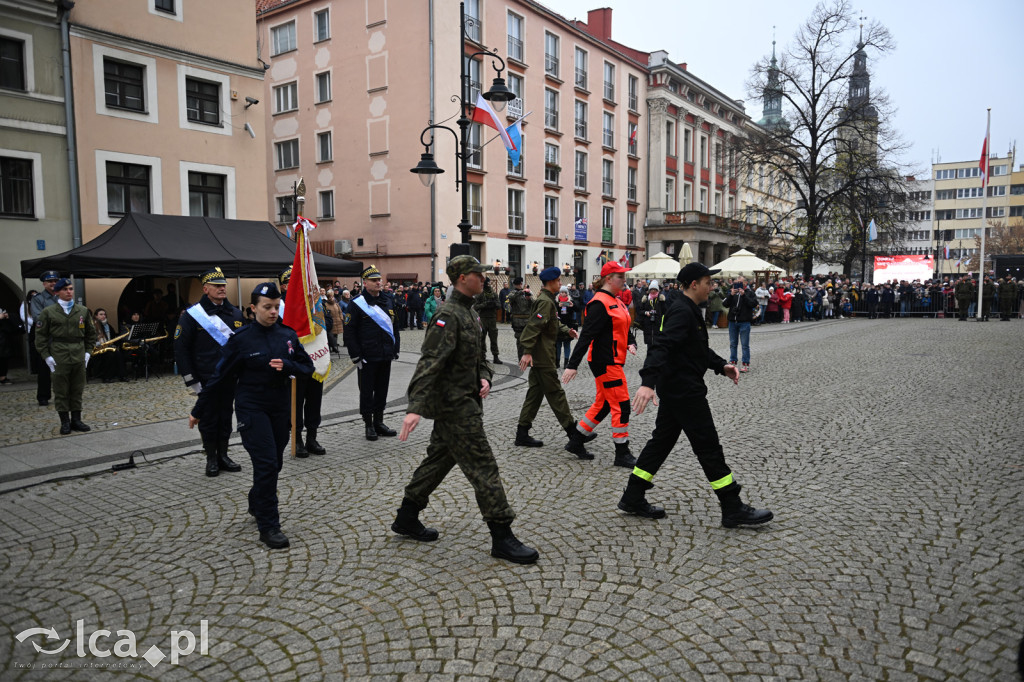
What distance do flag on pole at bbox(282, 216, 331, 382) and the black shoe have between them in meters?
2.64

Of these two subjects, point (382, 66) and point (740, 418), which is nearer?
point (740, 418)

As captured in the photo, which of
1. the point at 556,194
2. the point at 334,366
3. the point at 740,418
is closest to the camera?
the point at 740,418

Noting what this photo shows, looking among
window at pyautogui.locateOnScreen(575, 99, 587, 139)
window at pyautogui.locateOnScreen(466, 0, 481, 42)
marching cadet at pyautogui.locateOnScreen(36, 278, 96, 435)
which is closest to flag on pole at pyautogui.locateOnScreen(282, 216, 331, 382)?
marching cadet at pyautogui.locateOnScreen(36, 278, 96, 435)

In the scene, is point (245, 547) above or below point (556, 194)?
below

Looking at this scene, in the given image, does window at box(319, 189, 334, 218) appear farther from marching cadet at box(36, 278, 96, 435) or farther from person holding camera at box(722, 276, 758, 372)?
marching cadet at box(36, 278, 96, 435)

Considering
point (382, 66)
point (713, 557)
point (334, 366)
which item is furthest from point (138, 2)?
point (713, 557)

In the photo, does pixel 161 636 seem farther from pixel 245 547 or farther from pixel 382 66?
pixel 382 66

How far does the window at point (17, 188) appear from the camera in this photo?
49.8 ft

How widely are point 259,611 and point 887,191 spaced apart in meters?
37.1

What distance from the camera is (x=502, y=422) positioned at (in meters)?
8.76

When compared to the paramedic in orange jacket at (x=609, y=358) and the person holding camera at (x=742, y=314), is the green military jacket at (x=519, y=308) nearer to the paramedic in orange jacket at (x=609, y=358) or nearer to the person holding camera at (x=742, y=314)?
the person holding camera at (x=742, y=314)

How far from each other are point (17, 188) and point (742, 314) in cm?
1651

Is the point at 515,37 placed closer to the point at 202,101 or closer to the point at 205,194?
the point at 202,101

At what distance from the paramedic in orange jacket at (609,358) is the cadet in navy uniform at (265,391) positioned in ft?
8.92
